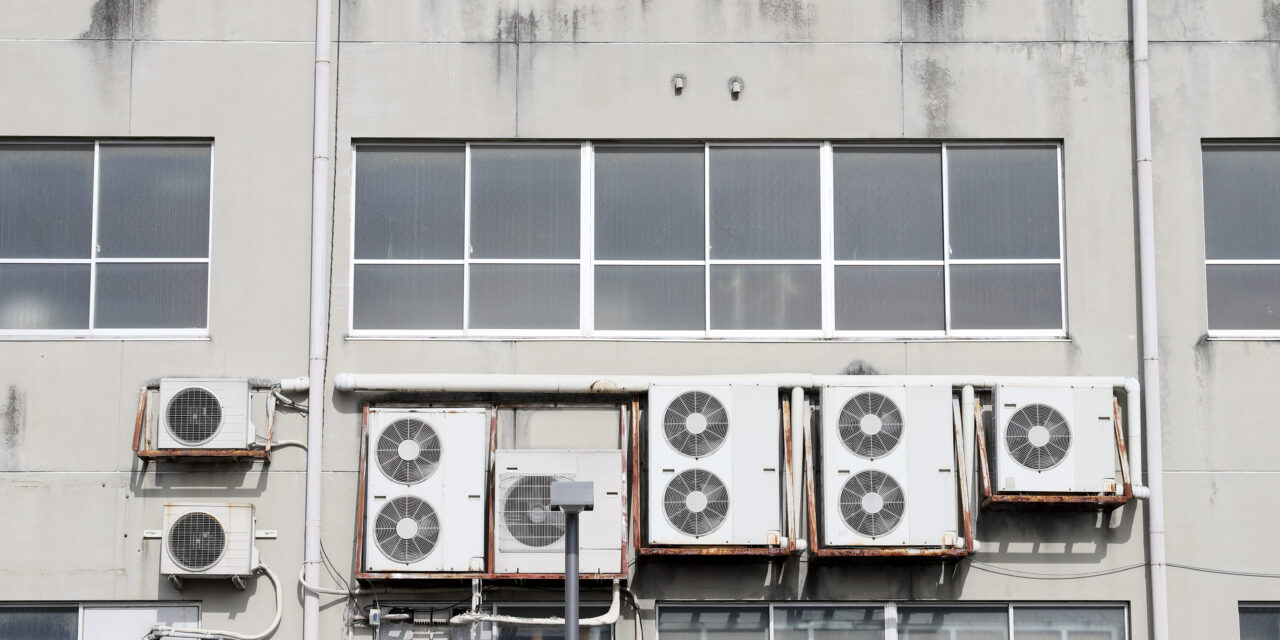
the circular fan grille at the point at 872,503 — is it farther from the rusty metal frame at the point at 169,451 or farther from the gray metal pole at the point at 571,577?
the rusty metal frame at the point at 169,451

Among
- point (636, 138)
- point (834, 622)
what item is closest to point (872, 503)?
point (834, 622)

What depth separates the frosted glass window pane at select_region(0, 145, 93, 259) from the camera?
51.2ft

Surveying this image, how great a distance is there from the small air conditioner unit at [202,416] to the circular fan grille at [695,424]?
389cm

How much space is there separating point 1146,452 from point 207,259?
29.7 ft

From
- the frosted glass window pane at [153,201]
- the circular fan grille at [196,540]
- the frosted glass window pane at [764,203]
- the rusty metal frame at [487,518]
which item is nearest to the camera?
the rusty metal frame at [487,518]

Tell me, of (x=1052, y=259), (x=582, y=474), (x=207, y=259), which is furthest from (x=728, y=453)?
(x=207, y=259)

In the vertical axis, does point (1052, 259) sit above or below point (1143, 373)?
above

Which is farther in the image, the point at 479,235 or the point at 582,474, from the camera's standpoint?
the point at 479,235

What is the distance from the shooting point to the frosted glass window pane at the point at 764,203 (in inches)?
617

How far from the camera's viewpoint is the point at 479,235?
51.4 feet

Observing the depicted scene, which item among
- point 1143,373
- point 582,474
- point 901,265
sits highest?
point 901,265

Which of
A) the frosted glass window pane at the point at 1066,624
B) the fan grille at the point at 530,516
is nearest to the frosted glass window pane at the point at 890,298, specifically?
the frosted glass window pane at the point at 1066,624

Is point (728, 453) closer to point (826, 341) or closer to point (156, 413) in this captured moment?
point (826, 341)

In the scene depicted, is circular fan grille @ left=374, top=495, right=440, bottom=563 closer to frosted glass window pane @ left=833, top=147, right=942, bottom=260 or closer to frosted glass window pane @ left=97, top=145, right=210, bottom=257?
frosted glass window pane @ left=97, top=145, right=210, bottom=257
